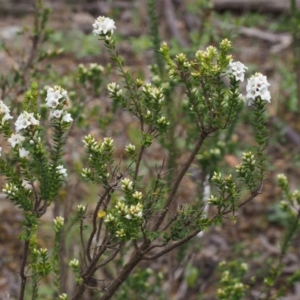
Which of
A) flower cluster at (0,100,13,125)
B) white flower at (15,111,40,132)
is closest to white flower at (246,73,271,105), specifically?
white flower at (15,111,40,132)

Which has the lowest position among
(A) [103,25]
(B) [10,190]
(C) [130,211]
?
(C) [130,211]

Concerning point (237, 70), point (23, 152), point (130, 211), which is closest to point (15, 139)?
point (23, 152)

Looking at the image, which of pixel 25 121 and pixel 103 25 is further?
pixel 103 25

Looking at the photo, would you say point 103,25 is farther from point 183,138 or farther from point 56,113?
point 183,138

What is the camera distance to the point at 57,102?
6.30 ft

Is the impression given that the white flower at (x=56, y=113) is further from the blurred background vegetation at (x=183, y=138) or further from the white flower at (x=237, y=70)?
the blurred background vegetation at (x=183, y=138)

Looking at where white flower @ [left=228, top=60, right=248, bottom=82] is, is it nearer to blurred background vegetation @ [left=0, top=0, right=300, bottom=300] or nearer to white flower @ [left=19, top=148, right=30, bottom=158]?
white flower @ [left=19, top=148, right=30, bottom=158]

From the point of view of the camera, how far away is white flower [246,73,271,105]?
190 centimetres

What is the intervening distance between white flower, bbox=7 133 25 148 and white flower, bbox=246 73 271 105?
0.74 meters

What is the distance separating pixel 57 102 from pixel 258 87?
63cm

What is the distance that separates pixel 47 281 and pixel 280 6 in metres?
4.24

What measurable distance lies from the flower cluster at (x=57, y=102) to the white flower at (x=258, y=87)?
1.89 feet

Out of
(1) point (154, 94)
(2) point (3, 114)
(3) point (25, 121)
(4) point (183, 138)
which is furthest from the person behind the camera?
(4) point (183, 138)

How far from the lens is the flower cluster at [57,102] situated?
75.3 inches
